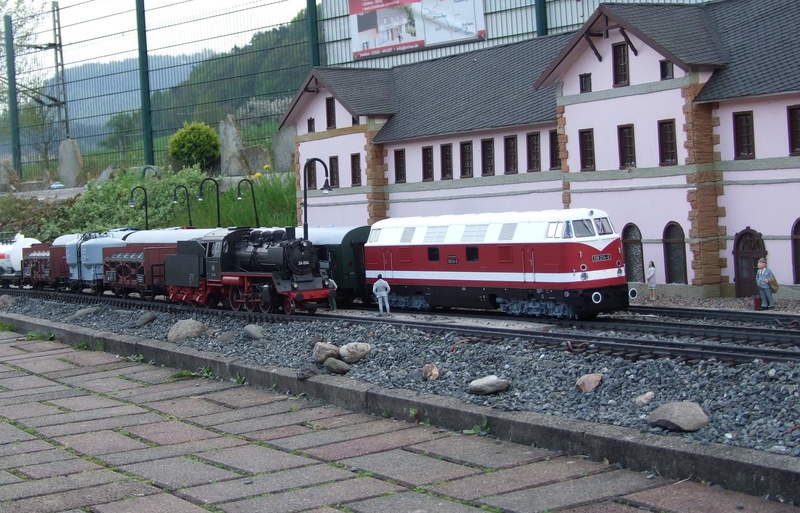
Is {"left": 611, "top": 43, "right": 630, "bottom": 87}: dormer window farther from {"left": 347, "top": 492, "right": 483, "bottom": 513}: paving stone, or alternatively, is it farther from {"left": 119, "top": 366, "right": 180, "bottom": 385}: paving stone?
{"left": 347, "top": 492, "right": 483, "bottom": 513}: paving stone

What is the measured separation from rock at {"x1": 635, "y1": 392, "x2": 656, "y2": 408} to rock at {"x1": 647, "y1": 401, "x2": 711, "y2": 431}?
0.93 metres

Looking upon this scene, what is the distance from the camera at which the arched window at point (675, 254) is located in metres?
30.6

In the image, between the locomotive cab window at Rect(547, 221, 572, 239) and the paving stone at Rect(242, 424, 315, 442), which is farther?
the locomotive cab window at Rect(547, 221, 572, 239)

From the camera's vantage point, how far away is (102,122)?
7650 centimetres

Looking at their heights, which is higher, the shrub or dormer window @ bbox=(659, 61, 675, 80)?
the shrub

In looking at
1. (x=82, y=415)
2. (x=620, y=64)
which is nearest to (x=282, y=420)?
(x=82, y=415)

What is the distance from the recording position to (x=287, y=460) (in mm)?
11172

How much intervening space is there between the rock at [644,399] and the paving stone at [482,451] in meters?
1.34

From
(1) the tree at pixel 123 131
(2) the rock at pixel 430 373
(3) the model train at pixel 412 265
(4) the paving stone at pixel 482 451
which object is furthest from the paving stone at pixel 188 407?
(1) the tree at pixel 123 131

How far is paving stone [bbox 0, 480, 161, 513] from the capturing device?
961cm

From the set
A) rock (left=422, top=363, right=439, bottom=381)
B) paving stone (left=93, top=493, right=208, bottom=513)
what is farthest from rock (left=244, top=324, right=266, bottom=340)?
paving stone (left=93, top=493, right=208, bottom=513)

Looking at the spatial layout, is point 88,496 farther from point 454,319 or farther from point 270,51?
point 270,51

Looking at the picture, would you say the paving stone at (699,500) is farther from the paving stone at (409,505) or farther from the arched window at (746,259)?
the arched window at (746,259)

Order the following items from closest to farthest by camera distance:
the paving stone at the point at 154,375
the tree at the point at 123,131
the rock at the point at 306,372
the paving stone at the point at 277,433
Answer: the paving stone at the point at 277,433 < the rock at the point at 306,372 < the paving stone at the point at 154,375 < the tree at the point at 123,131
